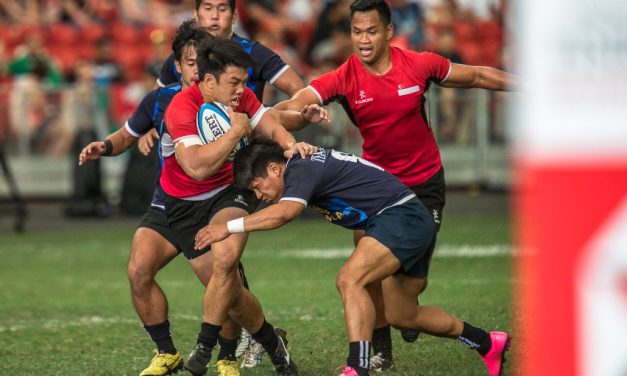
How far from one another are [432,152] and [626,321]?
4966 millimetres

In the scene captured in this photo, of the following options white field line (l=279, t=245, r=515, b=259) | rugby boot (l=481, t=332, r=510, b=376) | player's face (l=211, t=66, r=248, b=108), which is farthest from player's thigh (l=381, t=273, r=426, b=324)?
white field line (l=279, t=245, r=515, b=259)

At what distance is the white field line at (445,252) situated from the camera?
41.5 feet

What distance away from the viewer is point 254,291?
10.7 meters

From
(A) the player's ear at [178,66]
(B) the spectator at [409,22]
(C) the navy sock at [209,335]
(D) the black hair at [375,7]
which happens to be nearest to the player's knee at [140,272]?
(C) the navy sock at [209,335]

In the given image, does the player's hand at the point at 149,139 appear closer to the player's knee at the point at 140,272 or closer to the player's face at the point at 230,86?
the player's knee at the point at 140,272

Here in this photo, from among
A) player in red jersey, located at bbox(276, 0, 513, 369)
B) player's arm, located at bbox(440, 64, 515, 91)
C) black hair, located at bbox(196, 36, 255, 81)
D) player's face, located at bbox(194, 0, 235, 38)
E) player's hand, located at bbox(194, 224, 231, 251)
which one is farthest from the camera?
player's face, located at bbox(194, 0, 235, 38)

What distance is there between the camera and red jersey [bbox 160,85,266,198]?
6.21m

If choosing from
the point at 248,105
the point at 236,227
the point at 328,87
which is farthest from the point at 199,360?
the point at 328,87

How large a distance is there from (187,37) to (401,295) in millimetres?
1876

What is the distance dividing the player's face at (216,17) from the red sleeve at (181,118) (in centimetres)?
97

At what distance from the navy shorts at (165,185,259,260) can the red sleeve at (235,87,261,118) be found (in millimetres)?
431

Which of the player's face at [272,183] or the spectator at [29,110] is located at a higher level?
the player's face at [272,183]

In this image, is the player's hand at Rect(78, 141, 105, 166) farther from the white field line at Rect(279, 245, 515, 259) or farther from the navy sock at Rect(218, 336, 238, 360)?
the white field line at Rect(279, 245, 515, 259)

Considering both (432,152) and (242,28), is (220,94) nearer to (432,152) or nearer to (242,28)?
(432,152)
